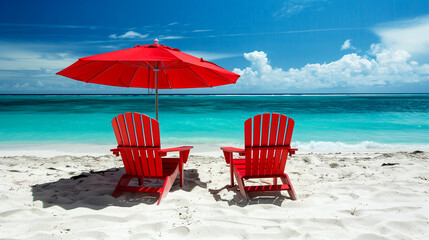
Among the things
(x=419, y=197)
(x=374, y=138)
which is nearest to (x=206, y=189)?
(x=419, y=197)

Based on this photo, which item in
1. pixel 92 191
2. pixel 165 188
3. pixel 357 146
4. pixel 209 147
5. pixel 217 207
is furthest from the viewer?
pixel 357 146

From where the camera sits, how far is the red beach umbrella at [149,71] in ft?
10.1

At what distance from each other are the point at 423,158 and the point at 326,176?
8.00 feet

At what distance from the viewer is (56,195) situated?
126 inches

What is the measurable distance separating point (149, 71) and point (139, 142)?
6.28ft

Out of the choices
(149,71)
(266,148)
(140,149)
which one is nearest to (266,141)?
(266,148)

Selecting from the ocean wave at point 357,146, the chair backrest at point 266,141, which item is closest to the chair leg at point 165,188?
the chair backrest at point 266,141

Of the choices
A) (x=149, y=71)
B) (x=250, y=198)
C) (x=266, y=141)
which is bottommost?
(x=250, y=198)

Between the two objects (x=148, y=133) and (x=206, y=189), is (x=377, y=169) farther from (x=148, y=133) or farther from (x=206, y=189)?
(x=148, y=133)

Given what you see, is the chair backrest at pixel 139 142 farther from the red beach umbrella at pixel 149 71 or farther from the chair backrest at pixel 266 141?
the chair backrest at pixel 266 141

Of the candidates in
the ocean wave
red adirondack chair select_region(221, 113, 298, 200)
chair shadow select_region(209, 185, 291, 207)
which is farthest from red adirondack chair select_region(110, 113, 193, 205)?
the ocean wave

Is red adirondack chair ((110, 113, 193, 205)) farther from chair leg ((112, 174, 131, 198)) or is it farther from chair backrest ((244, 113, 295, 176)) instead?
chair backrest ((244, 113, 295, 176))

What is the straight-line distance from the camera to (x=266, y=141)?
3168 millimetres

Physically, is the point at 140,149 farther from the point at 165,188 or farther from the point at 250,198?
the point at 250,198
